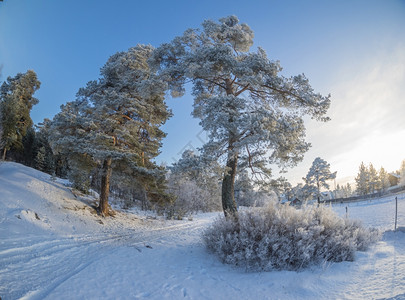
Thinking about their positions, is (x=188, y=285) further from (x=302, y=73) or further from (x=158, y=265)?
(x=302, y=73)

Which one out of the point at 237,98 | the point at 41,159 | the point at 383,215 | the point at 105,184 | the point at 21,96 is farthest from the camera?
the point at 41,159

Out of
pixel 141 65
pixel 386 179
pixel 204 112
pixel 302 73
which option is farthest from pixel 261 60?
pixel 386 179

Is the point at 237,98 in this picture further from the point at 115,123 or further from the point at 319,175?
the point at 319,175

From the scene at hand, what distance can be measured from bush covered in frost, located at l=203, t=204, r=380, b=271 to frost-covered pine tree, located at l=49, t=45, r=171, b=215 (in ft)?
23.6

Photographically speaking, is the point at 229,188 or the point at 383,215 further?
the point at 383,215

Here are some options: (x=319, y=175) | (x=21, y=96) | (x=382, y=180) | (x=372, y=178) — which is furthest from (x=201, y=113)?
(x=382, y=180)

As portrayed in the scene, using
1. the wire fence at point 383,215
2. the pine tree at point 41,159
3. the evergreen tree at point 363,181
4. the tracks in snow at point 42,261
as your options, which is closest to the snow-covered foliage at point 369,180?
the evergreen tree at point 363,181

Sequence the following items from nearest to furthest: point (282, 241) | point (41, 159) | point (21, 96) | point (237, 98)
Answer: point (282, 241), point (237, 98), point (21, 96), point (41, 159)

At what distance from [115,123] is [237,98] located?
729 centimetres

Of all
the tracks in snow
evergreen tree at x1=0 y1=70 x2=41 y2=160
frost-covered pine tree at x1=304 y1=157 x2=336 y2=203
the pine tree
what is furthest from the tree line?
frost-covered pine tree at x1=304 y1=157 x2=336 y2=203

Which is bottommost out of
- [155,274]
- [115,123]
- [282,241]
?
[155,274]

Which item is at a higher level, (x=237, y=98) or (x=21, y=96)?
(x=21, y=96)

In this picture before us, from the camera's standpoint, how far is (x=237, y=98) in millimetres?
7473

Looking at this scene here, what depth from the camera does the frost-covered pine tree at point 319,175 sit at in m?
40.7
